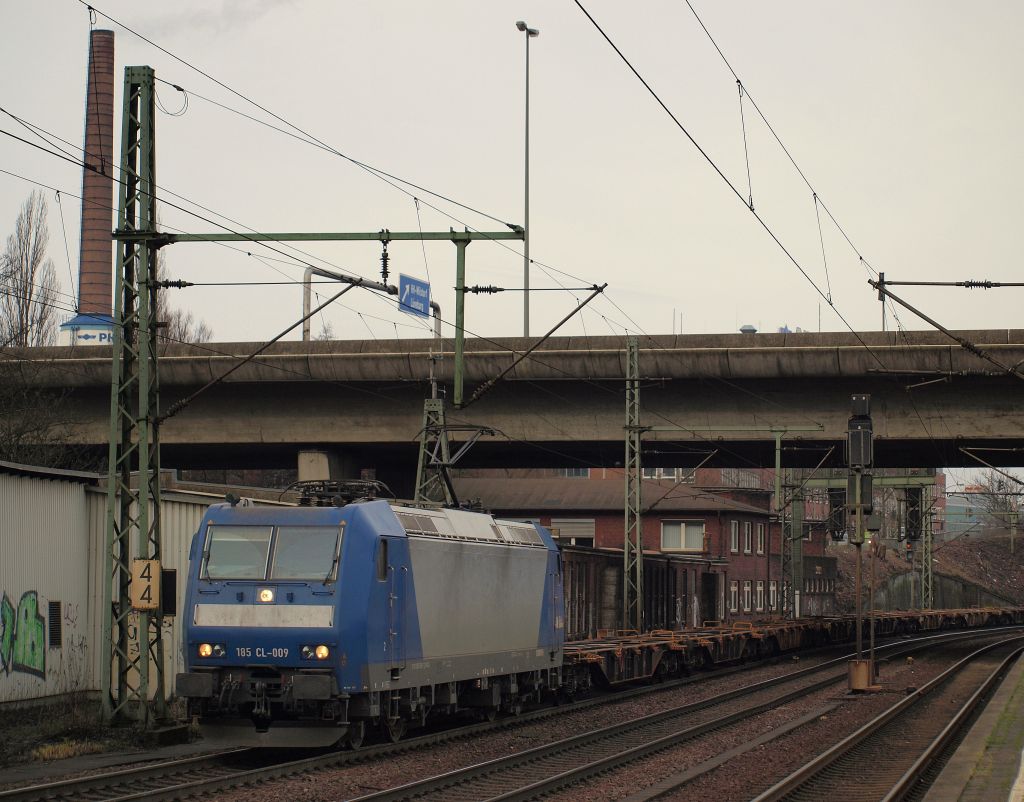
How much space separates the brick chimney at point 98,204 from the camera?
6844 cm

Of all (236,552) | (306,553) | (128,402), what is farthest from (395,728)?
(128,402)

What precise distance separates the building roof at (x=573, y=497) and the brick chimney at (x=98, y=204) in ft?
66.4

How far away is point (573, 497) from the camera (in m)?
66.9

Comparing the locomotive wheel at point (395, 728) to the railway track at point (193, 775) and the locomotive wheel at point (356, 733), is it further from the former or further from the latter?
the locomotive wheel at point (356, 733)

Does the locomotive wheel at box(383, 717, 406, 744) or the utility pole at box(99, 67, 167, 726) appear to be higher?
the utility pole at box(99, 67, 167, 726)

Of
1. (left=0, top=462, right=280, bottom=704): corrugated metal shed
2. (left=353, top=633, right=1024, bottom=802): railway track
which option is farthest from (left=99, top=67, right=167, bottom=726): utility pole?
(left=353, top=633, right=1024, bottom=802): railway track

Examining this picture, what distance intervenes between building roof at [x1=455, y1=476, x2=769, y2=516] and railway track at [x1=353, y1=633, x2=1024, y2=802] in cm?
3724

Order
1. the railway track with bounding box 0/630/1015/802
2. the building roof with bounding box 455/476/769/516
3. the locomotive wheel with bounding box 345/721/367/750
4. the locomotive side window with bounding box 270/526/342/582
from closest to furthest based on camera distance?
the railway track with bounding box 0/630/1015/802 < the locomotive side window with bounding box 270/526/342/582 < the locomotive wheel with bounding box 345/721/367/750 < the building roof with bounding box 455/476/769/516

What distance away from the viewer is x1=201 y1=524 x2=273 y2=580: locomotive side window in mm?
17406

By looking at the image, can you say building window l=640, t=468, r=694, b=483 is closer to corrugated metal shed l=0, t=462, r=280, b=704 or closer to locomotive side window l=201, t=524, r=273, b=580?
corrugated metal shed l=0, t=462, r=280, b=704

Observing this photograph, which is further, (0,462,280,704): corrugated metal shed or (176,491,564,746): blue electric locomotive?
(0,462,280,704): corrugated metal shed

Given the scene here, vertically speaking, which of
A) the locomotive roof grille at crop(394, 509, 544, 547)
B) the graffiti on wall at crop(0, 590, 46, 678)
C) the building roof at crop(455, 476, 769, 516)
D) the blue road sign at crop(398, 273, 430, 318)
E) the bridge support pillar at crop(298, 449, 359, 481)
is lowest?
the graffiti on wall at crop(0, 590, 46, 678)

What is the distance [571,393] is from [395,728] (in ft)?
69.1

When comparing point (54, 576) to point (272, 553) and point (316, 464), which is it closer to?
point (272, 553)
